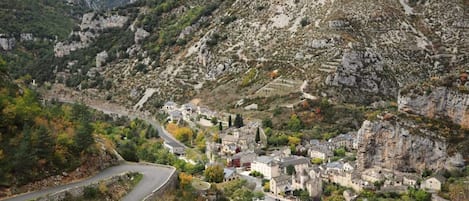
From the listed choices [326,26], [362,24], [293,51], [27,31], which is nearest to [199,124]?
[293,51]

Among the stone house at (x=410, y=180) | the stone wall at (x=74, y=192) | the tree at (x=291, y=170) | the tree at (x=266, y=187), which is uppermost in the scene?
the stone wall at (x=74, y=192)

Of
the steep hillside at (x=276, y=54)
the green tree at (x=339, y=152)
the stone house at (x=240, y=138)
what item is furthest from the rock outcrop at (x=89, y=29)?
the green tree at (x=339, y=152)

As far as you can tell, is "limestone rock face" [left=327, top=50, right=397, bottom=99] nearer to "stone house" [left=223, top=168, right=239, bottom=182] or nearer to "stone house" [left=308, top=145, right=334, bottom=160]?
"stone house" [left=308, top=145, right=334, bottom=160]

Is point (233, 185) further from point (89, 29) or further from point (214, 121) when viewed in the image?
point (89, 29)

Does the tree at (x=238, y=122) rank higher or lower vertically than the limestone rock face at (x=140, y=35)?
lower

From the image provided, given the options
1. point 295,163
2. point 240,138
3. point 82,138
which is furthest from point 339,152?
point 82,138

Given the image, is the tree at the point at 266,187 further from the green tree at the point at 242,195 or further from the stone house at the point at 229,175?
the green tree at the point at 242,195

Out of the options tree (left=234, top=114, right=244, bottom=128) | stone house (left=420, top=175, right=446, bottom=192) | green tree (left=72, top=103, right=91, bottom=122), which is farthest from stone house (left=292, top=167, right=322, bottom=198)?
green tree (left=72, top=103, right=91, bottom=122)
